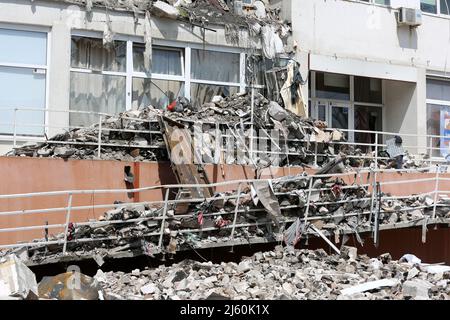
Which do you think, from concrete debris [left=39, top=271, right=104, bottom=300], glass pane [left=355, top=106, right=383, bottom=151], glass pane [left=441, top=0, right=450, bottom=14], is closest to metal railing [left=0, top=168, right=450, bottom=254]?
concrete debris [left=39, top=271, right=104, bottom=300]

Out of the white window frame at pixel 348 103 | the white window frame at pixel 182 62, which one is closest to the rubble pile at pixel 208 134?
the white window frame at pixel 182 62

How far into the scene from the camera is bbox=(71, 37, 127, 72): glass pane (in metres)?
14.4

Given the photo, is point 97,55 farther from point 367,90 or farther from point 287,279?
point 367,90

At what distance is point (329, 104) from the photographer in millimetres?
19141

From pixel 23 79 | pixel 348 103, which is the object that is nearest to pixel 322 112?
pixel 348 103

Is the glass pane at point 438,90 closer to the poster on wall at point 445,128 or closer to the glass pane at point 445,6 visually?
the poster on wall at point 445,128

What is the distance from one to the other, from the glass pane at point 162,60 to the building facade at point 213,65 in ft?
0.08

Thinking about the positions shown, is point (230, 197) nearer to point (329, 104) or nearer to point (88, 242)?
point (88, 242)

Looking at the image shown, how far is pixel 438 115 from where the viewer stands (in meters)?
19.6

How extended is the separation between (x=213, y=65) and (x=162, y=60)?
1.38 m

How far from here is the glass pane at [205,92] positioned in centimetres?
1570

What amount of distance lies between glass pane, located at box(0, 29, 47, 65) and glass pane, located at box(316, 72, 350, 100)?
8.38m

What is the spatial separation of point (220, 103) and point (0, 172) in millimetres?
5761

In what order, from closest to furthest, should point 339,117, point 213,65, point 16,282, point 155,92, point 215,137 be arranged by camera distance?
1. point 16,282
2. point 215,137
3. point 155,92
4. point 213,65
5. point 339,117
